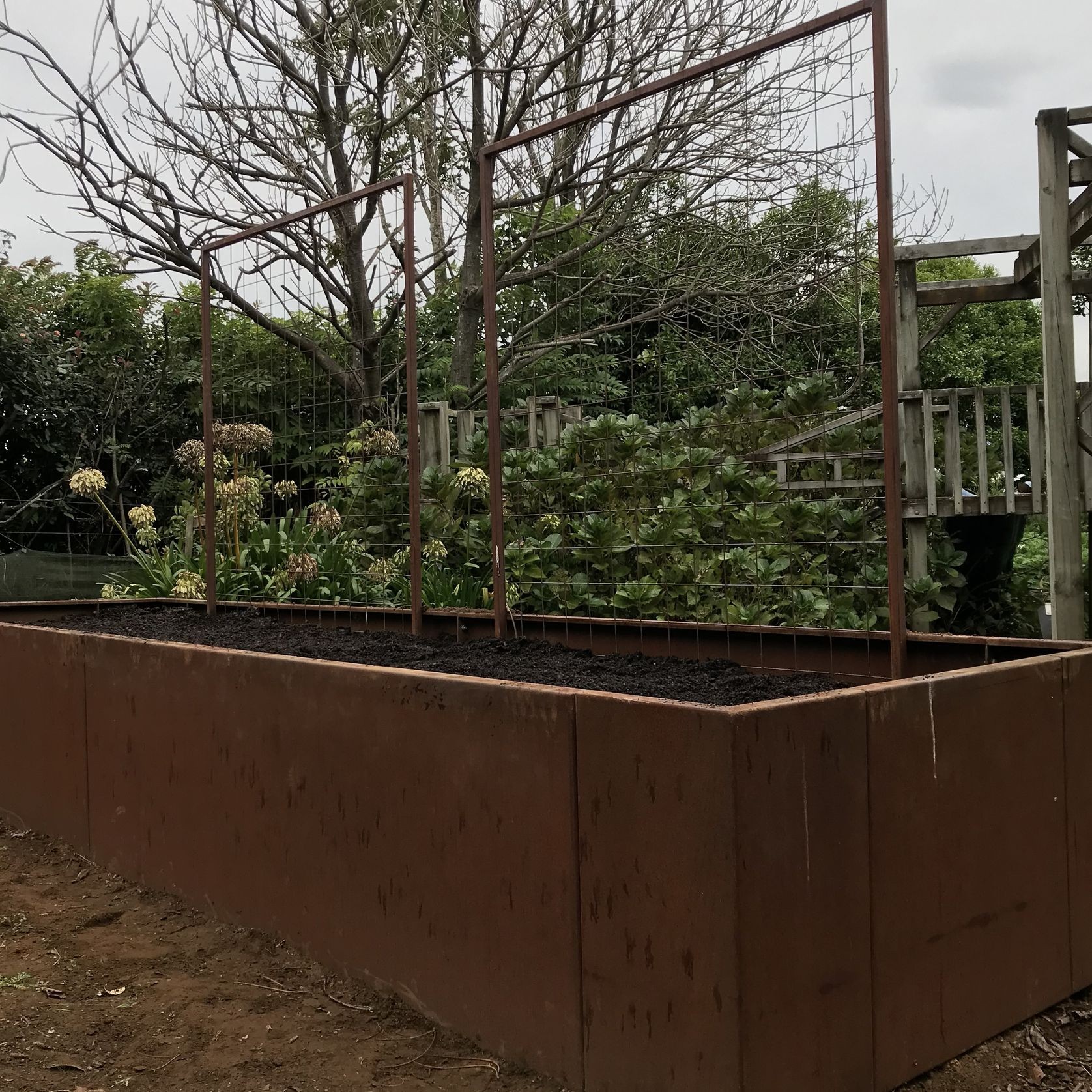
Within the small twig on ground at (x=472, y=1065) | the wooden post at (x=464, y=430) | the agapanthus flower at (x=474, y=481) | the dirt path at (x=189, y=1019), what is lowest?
the dirt path at (x=189, y=1019)

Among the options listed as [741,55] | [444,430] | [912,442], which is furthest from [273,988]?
[912,442]

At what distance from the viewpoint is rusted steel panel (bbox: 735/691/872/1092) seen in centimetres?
199

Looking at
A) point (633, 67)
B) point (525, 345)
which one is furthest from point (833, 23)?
point (633, 67)

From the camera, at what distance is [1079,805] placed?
2.75 m

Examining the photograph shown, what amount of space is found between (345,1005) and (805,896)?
1368mm

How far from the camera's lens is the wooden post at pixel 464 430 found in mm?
6645

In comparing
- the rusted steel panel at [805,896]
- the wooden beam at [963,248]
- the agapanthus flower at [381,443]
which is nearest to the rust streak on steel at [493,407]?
the agapanthus flower at [381,443]

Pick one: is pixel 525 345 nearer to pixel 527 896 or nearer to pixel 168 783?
pixel 168 783

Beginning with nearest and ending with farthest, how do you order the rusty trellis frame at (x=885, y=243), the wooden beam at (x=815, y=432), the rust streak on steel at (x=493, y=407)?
the rusty trellis frame at (x=885, y=243)
the wooden beam at (x=815, y=432)
the rust streak on steel at (x=493, y=407)

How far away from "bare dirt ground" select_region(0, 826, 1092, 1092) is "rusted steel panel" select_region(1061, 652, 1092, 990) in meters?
0.13

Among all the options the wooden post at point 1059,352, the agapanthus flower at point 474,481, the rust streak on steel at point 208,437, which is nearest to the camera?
the wooden post at point 1059,352

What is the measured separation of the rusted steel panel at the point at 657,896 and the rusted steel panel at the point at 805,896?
43 mm

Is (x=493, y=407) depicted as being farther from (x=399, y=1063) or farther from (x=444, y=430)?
(x=444, y=430)

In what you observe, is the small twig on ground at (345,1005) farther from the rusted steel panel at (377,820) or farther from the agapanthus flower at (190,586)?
the agapanthus flower at (190,586)
